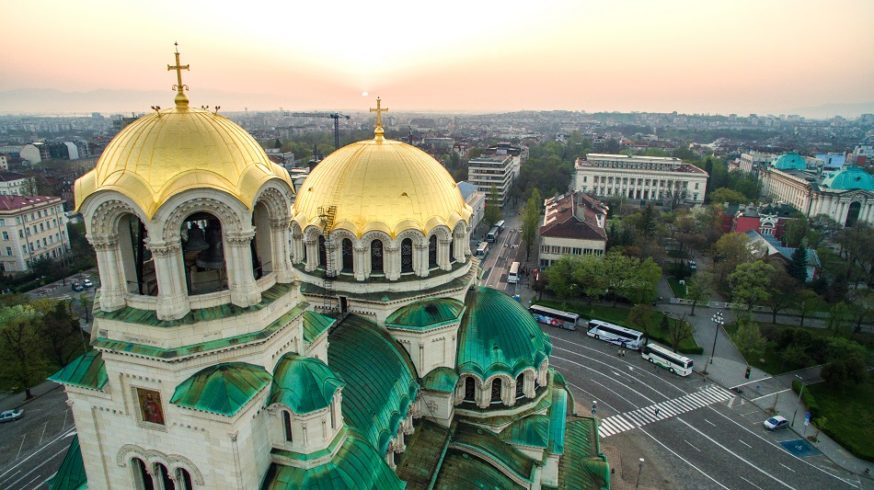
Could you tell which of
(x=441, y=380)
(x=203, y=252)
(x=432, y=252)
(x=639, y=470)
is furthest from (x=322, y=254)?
(x=639, y=470)

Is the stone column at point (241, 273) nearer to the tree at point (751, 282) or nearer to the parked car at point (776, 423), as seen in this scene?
the parked car at point (776, 423)

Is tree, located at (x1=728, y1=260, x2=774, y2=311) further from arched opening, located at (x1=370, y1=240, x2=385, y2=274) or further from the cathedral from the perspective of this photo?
arched opening, located at (x1=370, y1=240, x2=385, y2=274)

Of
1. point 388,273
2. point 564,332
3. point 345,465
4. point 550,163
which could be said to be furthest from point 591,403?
point 550,163

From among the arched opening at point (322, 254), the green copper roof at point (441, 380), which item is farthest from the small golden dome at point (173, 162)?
the green copper roof at point (441, 380)

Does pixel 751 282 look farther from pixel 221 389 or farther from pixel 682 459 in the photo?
pixel 221 389

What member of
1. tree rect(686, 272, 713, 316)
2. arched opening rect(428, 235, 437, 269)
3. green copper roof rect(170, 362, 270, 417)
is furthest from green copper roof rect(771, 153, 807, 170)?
green copper roof rect(170, 362, 270, 417)
